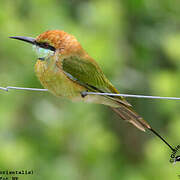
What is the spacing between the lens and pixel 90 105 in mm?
3383

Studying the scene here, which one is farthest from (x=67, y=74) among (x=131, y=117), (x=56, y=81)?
(x=131, y=117)

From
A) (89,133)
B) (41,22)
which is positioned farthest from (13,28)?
(89,133)

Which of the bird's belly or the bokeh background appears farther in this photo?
the bokeh background

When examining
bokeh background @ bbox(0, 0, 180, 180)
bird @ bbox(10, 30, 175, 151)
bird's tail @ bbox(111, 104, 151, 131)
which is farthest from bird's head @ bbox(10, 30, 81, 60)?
bokeh background @ bbox(0, 0, 180, 180)

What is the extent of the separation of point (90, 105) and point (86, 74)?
908mm

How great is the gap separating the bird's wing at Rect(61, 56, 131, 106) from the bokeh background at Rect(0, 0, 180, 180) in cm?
77

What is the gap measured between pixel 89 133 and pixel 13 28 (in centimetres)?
84

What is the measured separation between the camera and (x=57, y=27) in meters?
3.40

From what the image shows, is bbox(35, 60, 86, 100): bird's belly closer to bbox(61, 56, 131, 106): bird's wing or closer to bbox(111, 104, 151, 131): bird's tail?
bbox(61, 56, 131, 106): bird's wing

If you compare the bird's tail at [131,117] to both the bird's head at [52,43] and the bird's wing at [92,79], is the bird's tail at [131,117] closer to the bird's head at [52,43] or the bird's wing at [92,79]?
the bird's wing at [92,79]

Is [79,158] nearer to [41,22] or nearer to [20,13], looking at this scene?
[41,22]

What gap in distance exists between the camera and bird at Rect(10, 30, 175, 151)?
237cm

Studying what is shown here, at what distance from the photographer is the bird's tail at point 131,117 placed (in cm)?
233

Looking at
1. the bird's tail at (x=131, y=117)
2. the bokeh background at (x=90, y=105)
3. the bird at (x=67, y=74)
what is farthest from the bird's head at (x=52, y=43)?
the bokeh background at (x=90, y=105)
